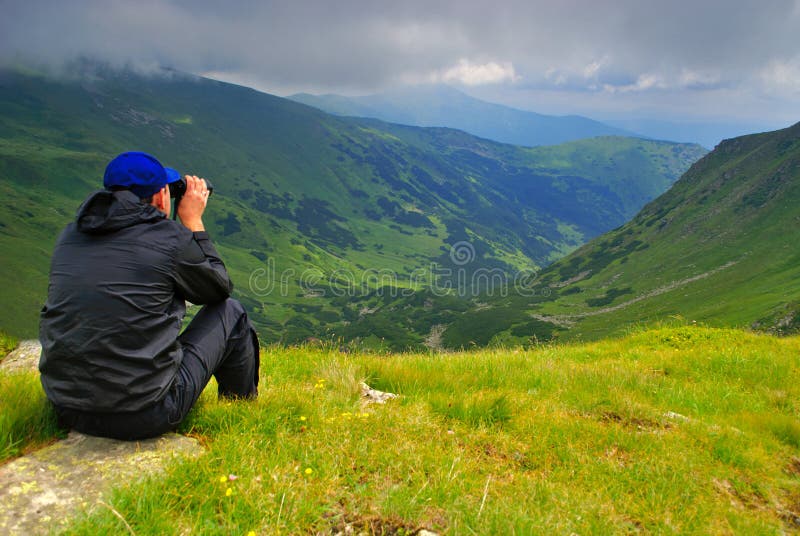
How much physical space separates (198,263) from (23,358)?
776 cm

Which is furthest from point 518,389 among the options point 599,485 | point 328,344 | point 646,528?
point 328,344

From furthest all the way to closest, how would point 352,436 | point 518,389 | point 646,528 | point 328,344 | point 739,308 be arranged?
point 739,308
point 328,344
point 518,389
point 352,436
point 646,528

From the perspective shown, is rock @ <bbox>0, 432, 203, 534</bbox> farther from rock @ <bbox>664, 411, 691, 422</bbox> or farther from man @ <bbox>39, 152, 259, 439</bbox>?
rock @ <bbox>664, 411, 691, 422</bbox>

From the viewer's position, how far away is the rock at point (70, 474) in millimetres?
3803

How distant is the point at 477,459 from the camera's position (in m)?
5.55

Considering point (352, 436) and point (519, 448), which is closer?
point (352, 436)

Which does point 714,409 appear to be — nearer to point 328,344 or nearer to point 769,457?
point 769,457

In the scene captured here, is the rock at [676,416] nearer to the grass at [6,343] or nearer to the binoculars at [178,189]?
the binoculars at [178,189]

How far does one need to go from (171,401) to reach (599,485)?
4.88m

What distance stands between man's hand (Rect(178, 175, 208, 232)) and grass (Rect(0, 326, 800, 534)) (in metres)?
2.33

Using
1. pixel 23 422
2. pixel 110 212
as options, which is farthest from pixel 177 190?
pixel 23 422

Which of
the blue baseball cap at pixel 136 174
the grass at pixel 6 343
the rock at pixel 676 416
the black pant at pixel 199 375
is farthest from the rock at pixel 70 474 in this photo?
the grass at pixel 6 343

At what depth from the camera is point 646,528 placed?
459cm

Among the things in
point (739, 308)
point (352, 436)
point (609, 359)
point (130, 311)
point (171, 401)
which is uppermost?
point (130, 311)
